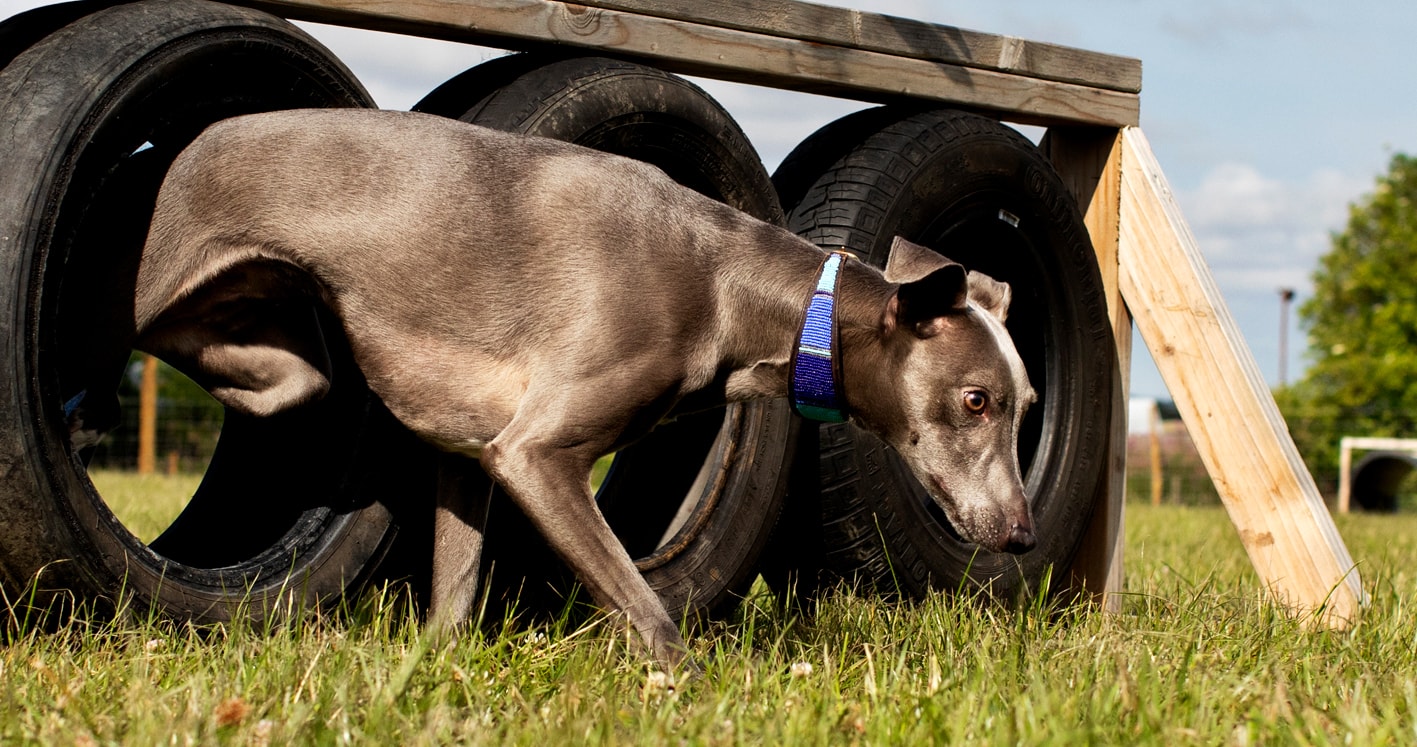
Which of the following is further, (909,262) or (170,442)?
(170,442)

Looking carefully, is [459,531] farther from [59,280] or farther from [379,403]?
[59,280]

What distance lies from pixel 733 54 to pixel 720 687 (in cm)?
247

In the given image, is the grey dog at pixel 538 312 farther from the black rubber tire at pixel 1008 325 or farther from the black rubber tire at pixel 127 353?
the black rubber tire at pixel 1008 325

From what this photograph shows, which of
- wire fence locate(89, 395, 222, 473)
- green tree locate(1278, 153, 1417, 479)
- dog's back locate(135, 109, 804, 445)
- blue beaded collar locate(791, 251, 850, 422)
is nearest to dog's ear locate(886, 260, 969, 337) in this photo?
blue beaded collar locate(791, 251, 850, 422)

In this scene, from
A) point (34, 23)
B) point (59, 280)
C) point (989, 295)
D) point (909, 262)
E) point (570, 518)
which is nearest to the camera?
point (59, 280)

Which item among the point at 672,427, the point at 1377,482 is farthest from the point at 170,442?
the point at 1377,482

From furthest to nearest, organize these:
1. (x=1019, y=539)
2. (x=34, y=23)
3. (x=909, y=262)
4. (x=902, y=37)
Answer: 1. (x=902, y=37)
2. (x=1019, y=539)
3. (x=909, y=262)
4. (x=34, y=23)

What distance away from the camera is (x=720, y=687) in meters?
3.19

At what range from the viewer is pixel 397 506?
4285mm

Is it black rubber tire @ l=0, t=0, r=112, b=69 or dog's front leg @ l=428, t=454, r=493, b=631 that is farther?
dog's front leg @ l=428, t=454, r=493, b=631

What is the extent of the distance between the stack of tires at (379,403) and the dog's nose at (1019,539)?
23 centimetres

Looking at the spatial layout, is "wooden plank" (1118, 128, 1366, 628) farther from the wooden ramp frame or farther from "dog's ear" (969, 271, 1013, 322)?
"dog's ear" (969, 271, 1013, 322)

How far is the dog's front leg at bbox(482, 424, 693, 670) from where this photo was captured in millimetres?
3744

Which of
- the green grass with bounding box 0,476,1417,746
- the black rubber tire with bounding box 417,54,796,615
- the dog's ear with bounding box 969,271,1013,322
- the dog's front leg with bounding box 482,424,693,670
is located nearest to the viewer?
the green grass with bounding box 0,476,1417,746
